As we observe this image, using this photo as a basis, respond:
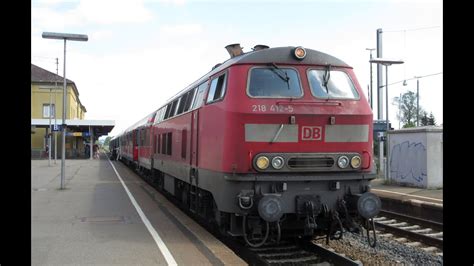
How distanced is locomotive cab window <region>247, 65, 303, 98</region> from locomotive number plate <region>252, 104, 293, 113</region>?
22cm

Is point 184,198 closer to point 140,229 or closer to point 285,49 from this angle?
point 140,229

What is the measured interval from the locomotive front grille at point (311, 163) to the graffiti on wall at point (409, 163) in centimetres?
1188

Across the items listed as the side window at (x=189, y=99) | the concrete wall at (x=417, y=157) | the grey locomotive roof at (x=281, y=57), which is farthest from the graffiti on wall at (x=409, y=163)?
the grey locomotive roof at (x=281, y=57)

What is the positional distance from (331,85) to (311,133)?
3.16 feet

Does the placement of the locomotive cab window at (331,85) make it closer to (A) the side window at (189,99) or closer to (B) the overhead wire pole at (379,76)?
(A) the side window at (189,99)

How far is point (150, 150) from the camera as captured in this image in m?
17.5

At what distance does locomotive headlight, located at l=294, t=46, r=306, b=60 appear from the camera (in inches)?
306

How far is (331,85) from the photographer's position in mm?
7809

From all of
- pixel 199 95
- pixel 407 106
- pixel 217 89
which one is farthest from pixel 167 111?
pixel 407 106

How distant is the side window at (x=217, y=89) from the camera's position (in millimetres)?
8008

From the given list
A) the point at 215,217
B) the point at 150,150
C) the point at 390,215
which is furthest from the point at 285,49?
the point at 150,150

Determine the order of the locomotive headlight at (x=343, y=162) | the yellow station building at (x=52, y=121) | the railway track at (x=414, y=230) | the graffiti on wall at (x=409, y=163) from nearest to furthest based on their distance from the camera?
the locomotive headlight at (x=343, y=162)
the railway track at (x=414, y=230)
the graffiti on wall at (x=409, y=163)
the yellow station building at (x=52, y=121)

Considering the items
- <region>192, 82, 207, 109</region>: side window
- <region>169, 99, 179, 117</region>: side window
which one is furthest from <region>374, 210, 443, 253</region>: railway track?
<region>169, 99, 179, 117</region>: side window

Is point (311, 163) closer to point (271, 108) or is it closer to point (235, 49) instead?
point (271, 108)
